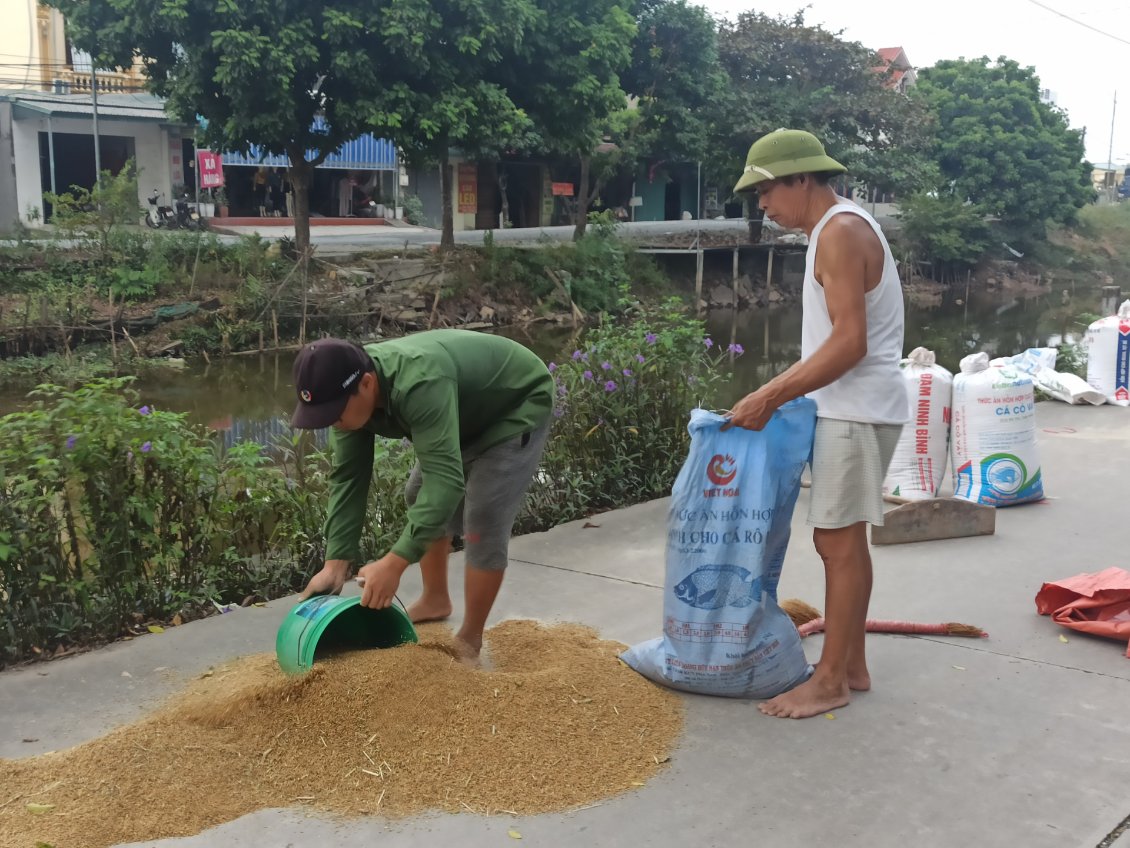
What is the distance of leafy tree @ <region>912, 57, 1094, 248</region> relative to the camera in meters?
33.8

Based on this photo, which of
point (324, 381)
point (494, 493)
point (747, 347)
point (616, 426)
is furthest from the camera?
point (747, 347)

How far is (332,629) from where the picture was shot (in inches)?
126

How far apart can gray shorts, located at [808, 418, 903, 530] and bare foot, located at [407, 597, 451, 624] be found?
4.76 feet

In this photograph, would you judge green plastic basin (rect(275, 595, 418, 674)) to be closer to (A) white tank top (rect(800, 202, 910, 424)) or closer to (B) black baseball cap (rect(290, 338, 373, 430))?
(B) black baseball cap (rect(290, 338, 373, 430))

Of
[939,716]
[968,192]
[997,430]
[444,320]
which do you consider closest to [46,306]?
[444,320]

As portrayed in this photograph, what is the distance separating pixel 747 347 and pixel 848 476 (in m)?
18.5

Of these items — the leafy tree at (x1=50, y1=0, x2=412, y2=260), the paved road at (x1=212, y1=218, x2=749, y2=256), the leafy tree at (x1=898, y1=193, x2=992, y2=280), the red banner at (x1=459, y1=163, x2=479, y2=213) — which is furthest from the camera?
the leafy tree at (x1=898, y1=193, x2=992, y2=280)

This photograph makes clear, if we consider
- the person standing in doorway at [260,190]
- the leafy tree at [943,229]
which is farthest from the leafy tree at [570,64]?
the leafy tree at [943,229]

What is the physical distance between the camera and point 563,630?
377cm

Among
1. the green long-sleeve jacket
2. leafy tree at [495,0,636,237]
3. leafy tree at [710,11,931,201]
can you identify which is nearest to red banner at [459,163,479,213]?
leafy tree at [710,11,931,201]

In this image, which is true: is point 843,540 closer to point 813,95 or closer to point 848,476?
point 848,476

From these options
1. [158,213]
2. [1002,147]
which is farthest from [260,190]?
[1002,147]

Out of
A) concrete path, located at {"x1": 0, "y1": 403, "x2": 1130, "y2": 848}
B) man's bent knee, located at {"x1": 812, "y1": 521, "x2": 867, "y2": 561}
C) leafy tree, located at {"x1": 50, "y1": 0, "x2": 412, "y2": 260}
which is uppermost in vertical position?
leafy tree, located at {"x1": 50, "y1": 0, "x2": 412, "y2": 260}

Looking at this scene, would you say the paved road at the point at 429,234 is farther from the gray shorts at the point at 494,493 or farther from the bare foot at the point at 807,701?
the bare foot at the point at 807,701
